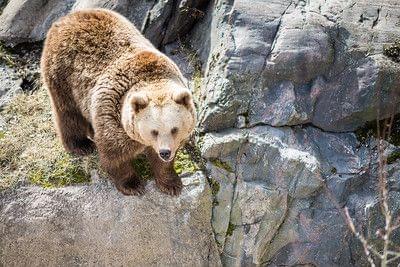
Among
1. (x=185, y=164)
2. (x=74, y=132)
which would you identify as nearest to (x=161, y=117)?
(x=185, y=164)

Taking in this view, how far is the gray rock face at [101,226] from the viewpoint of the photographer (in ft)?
21.2

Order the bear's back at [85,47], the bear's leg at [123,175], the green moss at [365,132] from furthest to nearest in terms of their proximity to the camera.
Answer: the green moss at [365,132]
the bear's back at [85,47]
the bear's leg at [123,175]

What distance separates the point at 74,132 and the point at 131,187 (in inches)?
36.4

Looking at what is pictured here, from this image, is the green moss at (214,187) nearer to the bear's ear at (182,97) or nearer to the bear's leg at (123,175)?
the bear's leg at (123,175)

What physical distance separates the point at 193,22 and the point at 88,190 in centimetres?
257

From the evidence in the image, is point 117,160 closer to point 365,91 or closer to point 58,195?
point 58,195

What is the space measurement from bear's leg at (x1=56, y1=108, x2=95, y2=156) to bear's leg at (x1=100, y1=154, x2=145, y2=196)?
2.20 ft

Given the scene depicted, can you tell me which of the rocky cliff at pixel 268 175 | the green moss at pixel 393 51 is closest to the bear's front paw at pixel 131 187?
the rocky cliff at pixel 268 175

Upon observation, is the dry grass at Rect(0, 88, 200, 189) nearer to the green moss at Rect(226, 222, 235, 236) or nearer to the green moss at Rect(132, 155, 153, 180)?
the green moss at Rect(132, 155, 153, 180)

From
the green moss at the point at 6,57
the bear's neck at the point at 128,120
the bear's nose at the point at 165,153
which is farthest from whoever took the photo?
the green moss at the point at 6,57

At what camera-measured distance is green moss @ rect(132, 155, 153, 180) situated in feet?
21.7

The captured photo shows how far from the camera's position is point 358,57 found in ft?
21.9

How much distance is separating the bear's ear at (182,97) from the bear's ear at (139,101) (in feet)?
0.83

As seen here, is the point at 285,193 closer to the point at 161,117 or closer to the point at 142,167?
the point at 142,167
